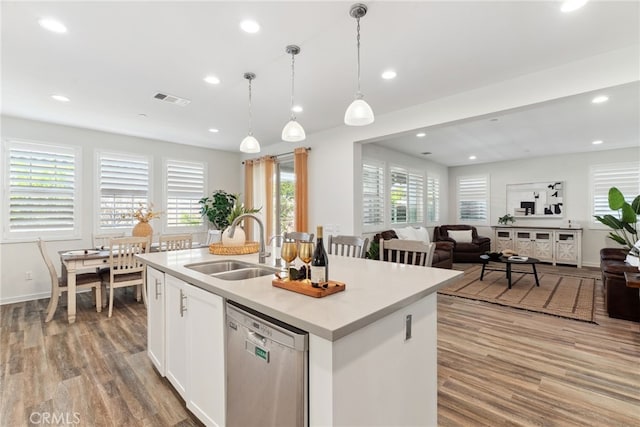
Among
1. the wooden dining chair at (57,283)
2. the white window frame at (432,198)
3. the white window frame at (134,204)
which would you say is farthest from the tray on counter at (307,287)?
the white window frame at (432,198)

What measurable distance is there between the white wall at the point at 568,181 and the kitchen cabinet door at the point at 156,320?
8.28 meters

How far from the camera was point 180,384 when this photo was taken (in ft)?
6.55

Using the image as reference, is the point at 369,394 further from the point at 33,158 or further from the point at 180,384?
the point at 33,158

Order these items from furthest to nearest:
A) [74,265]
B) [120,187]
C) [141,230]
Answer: [120,187] → [141,230] → [74,265]

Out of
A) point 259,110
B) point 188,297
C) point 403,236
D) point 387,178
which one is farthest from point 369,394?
point 387,178

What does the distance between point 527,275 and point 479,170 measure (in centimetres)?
361

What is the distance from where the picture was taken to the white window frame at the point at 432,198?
7.82 meters

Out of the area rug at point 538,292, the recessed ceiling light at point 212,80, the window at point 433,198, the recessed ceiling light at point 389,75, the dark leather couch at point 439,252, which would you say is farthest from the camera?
the window at point 433,198

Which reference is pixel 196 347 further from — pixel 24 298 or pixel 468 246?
pixel 468 246

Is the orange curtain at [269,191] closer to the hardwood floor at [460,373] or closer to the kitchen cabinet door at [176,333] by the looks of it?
the hardwood floor at [460,373]

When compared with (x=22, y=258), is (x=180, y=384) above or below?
below

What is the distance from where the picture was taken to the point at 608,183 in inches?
255

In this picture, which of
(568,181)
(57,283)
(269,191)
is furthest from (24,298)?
(568,181)

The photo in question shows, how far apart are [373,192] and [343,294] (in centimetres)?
473
